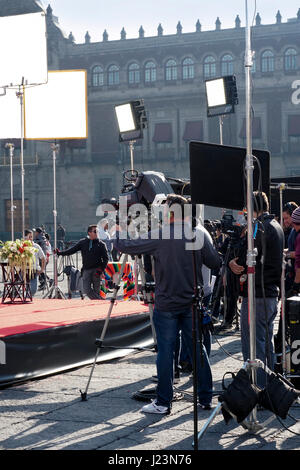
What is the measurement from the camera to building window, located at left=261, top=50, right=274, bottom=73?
48.2 meters

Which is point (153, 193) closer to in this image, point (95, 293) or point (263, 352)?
point (263, 352)

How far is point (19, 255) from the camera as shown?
11180mm

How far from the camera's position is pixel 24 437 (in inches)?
201

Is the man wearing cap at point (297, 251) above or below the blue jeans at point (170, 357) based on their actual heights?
above

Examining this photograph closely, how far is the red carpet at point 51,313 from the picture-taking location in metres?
7.72

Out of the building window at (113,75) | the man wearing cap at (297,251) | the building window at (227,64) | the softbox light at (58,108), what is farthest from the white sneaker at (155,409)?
the building window at (113,75)

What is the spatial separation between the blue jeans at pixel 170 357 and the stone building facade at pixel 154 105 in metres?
41.6

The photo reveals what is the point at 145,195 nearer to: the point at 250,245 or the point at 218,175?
the point at 218,175

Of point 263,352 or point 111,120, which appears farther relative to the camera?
point 111,120

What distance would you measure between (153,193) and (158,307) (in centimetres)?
149

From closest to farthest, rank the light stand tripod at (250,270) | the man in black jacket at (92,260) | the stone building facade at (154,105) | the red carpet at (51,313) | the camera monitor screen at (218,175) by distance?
1. the light stand tripod at (250,270)
2. the camera monitor screen at (218,175)
3. the red carpet at (51,313)
4. the man in black jacket at (92,260)
5. the stone building facade at (154,105)

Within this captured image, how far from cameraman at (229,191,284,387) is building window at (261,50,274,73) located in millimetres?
44455

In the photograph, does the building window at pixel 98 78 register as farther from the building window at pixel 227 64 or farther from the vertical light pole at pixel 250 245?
the vertical light pole at pixel 250 245
